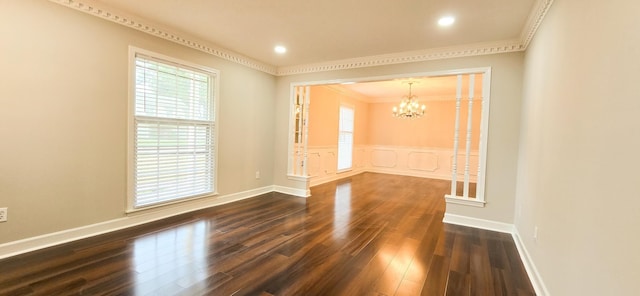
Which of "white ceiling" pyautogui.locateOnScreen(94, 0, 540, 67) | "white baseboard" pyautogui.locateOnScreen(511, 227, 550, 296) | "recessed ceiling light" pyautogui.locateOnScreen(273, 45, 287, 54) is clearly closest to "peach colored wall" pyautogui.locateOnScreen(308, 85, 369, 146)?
"recessed ceiling light" pyautogui.locateOnScreen(273, 45, 287, 54)

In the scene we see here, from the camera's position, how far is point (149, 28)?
3336 millimetres

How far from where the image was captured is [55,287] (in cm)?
200

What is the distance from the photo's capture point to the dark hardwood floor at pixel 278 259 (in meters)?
2.10

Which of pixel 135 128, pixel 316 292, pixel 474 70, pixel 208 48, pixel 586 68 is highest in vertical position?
pixel 208 48

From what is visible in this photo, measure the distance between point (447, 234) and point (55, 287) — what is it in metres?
3.70

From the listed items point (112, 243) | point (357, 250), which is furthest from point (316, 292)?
point (112, 243)

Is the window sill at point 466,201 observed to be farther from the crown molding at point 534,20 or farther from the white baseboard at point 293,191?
the white baseboard at point 293,191

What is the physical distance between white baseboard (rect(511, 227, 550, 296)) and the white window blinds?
3973mm

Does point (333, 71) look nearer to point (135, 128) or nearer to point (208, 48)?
point (208, 48)

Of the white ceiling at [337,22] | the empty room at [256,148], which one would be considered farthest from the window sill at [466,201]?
the white ceiling at [337,22]

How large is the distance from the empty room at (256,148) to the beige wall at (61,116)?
0.01 meters

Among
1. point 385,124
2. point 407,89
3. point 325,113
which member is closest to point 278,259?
point 325,113

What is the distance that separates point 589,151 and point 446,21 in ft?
6.89

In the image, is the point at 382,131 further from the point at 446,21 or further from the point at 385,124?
the point at 446,21
